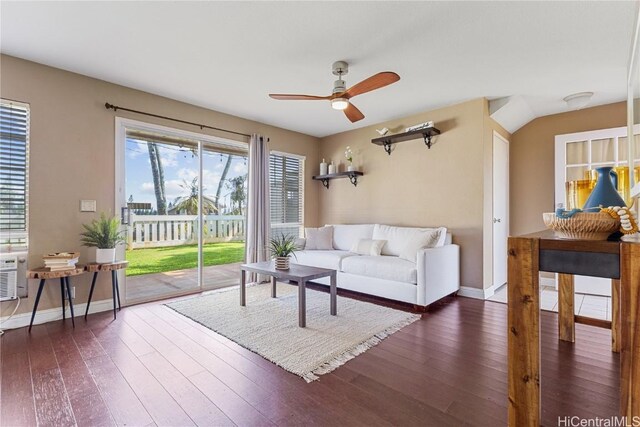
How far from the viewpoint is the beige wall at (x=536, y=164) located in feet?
13.7

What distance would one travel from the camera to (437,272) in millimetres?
3443

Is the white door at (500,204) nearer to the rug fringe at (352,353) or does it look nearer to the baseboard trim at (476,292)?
the baseboard trim at (476,292)

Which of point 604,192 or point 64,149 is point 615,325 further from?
point 64,149

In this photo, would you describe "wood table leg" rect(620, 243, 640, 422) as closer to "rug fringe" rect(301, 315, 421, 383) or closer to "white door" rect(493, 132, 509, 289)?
"rug fringe" rect(301, 315, 421, 383)

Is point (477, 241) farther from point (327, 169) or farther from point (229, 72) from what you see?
point (229, 72)

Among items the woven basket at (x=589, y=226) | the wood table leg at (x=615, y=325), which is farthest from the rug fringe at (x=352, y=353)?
the woven basket at (x=589, y=226)

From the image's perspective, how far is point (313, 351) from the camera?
91.2 inches

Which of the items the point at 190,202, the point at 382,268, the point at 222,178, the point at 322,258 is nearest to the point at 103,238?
the point at 190,202

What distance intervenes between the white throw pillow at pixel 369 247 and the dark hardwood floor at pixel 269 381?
4.91 feet

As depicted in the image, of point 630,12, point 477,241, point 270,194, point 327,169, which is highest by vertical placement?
point 630,12

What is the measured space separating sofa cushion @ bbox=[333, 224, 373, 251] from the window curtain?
43.9 inches

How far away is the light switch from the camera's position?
3221 millimetres

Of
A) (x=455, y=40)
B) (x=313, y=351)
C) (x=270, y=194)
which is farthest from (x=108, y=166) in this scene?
(x=455, y=40)

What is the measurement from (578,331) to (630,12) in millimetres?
2483
